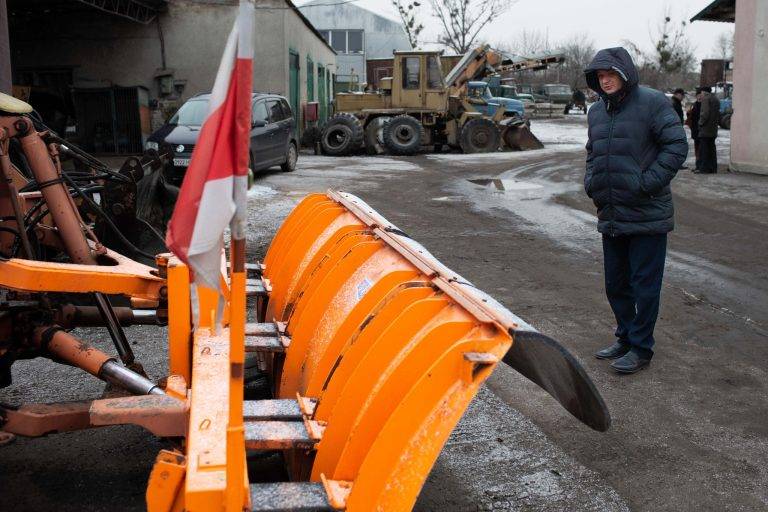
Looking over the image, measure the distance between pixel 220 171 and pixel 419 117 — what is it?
23388mm

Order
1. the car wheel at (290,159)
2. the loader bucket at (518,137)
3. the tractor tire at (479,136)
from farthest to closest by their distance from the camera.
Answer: the loader bucket at (518,137)
the tractor tire at (479,136)
the car wheel at (290,159)

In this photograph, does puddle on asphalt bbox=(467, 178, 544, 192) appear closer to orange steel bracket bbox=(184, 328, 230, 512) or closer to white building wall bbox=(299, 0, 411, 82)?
orange steel bracket bbox=(184, 328, 230, 512)

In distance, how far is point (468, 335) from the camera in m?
2.55

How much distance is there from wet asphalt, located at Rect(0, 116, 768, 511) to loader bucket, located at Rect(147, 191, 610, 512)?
840mm

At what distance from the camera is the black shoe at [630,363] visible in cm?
529

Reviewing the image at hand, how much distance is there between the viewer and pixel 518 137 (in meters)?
25.5

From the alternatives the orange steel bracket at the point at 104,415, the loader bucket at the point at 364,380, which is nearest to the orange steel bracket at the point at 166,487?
the loader bucket at the point at 364,380

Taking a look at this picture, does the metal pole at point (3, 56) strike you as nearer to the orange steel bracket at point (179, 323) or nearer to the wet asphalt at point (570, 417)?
the wet asphalt at point (570, 417)

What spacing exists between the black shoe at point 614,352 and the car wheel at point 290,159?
13166 mm

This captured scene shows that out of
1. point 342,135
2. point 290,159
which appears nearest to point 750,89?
point 290,159

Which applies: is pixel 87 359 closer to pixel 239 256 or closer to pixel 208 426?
pixel 208 426

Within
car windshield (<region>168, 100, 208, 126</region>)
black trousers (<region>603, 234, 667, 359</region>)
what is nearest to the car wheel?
car windshield (<region>168, 100, 208, 126</region>)

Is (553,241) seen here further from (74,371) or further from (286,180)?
(286,180)

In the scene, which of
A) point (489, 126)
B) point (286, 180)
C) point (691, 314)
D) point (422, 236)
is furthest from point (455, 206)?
point (489, 126)
